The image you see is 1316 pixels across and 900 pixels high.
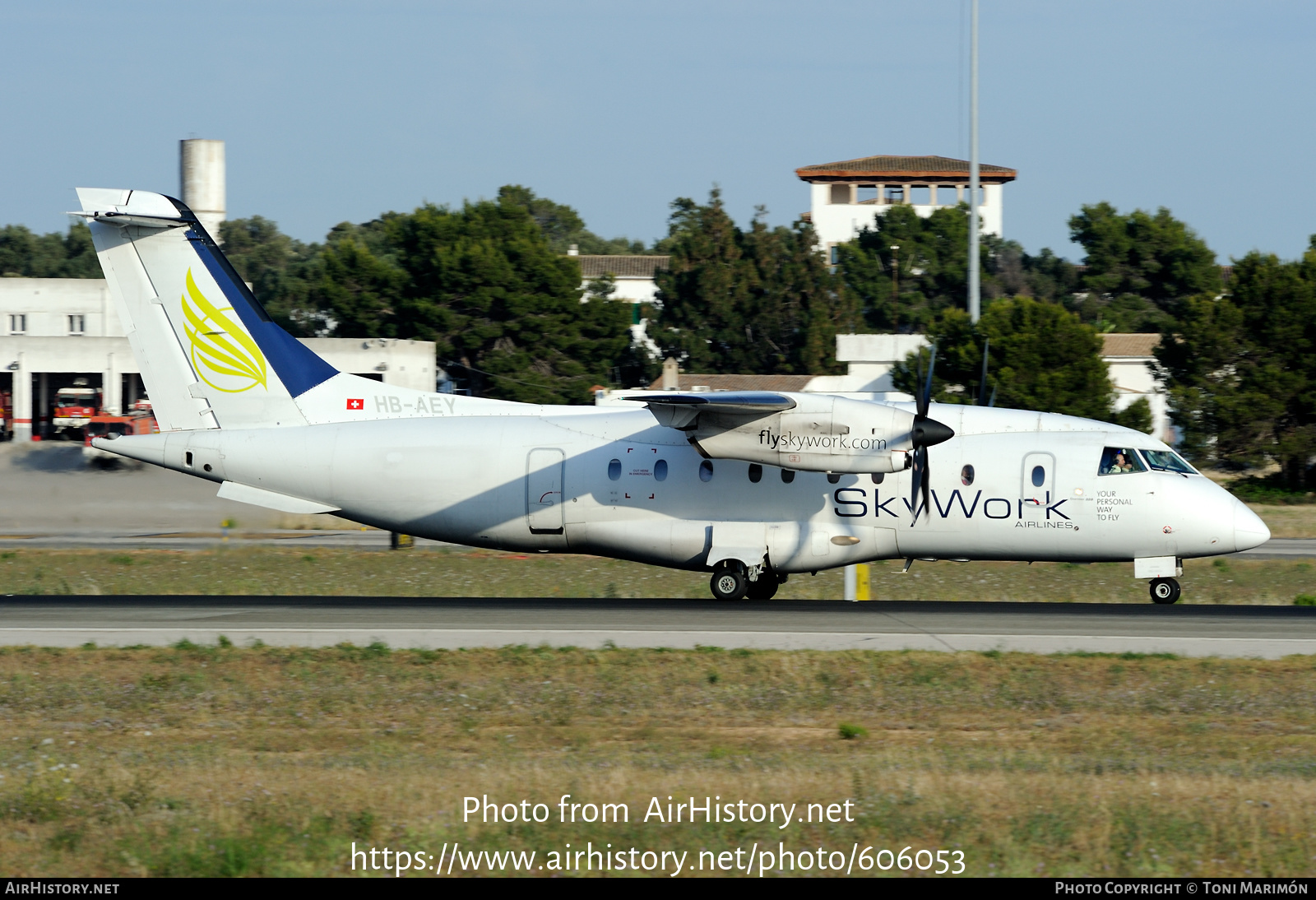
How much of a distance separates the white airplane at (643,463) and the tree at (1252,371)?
35.0 m

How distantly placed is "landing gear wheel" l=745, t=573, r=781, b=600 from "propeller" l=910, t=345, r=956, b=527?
2667 millimetres

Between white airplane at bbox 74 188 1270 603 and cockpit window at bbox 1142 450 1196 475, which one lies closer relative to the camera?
white airplane at bbox 74 188 1270 603

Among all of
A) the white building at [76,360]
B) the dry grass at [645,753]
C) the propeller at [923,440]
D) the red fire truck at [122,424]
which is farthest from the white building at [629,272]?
the dry grass at [645,753]

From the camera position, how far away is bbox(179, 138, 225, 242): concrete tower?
83438 millimetres

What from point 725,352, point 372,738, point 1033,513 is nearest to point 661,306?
point 725,352

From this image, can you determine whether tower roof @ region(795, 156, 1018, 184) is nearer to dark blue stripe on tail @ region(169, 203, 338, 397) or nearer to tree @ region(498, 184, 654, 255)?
tree @ region(498, 184, 654, 255)

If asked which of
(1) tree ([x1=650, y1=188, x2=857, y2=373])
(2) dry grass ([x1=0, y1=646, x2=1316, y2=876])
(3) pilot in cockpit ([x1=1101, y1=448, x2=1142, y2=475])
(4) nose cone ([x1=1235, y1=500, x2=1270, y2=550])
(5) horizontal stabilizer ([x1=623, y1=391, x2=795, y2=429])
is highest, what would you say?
(1) tree ([x1=650, y1=188, x2=857, y2=373])

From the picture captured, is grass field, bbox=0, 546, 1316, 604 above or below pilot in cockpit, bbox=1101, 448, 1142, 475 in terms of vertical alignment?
below

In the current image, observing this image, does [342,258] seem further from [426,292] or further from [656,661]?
[656,661]

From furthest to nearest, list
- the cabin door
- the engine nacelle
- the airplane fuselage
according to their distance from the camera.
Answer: the cabin door
the airplane fuselage
the engine nacelle

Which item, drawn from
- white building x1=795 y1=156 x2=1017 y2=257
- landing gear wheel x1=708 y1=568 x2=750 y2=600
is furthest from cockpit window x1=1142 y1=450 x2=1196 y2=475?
white building x1=795 y1=156 x2=1017 y2=257

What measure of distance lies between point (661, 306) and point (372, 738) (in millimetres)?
81274

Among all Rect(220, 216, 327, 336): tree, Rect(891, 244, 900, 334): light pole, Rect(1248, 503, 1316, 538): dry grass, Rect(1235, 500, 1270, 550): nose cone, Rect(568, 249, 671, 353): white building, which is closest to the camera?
Rect(1235, 500, 1270, 550): nose cone
